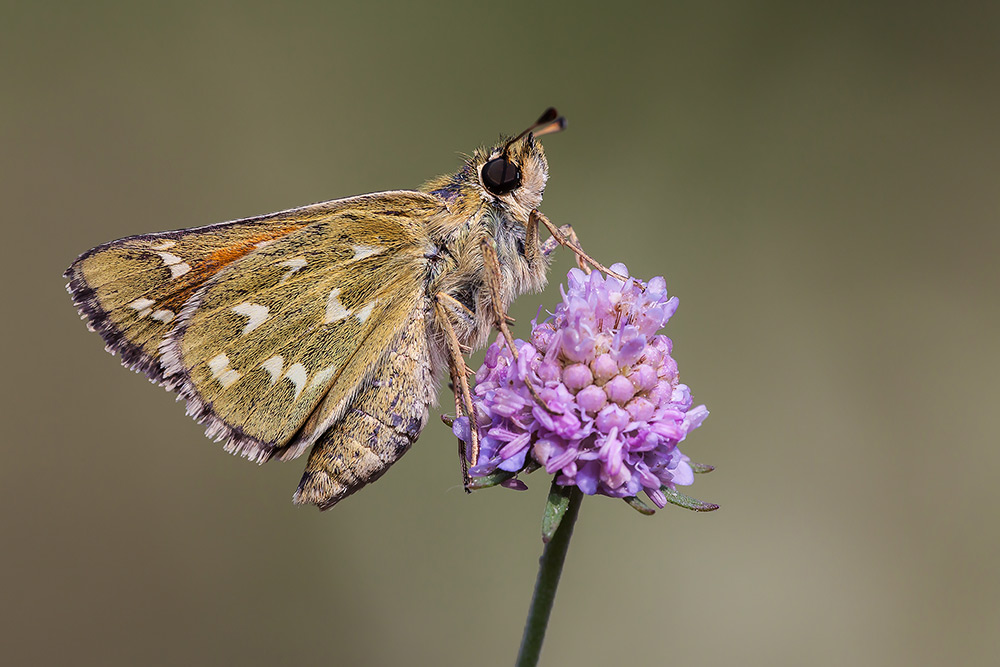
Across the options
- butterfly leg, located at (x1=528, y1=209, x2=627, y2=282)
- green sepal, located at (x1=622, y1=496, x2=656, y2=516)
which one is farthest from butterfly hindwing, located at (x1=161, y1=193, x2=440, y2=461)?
green sepal, located at (x1=622, y1=496, x2=656, y2=516)

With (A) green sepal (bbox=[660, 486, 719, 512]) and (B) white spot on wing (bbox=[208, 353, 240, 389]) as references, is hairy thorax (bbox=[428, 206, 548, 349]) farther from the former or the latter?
(A) green sepal (bbox=[660, 486, 719, 512])

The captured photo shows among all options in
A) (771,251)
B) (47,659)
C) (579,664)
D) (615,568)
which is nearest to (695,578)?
(615,568)

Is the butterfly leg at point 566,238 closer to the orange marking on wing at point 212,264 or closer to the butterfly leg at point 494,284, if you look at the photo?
the butterfly leg at point 494,284

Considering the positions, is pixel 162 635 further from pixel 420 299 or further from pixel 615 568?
pixel 420 299

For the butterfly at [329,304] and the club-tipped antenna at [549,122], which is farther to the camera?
the butterfly at [329,304]

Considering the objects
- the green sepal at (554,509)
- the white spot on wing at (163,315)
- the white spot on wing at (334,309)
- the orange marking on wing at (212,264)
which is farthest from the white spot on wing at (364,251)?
the green sepal at (554,509)

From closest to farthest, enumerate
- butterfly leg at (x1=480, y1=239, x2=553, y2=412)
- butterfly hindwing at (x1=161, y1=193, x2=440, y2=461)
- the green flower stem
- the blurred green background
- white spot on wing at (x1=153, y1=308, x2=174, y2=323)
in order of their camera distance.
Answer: the green flower stem, butterfly leg at (x1=480, y1=239, x2=553, y2=412), butterfly hindwing at (x1=161, y1=193, x2=440, y2=461), white spot on wing at (x1=153, y1=308, x2=174, y2=323), the blurred green background

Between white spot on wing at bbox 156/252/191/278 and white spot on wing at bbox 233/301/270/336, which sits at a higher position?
white spot on wing at bbox 156/252/191/278

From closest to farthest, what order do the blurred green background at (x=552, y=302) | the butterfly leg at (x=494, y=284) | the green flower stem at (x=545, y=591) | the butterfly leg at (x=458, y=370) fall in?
the green flower stem at (x=545, y=591)
the butterfly leg at (x=458, y=370)
the butterfly leg at (x=494, y=284)
the blurred green background at (x=552, y=302)
